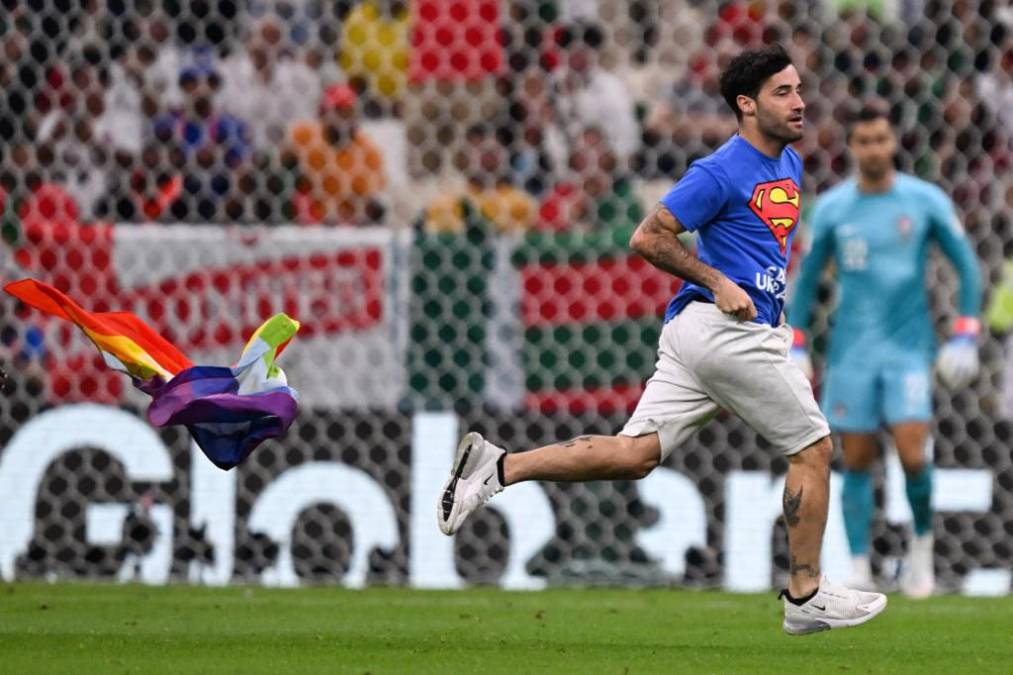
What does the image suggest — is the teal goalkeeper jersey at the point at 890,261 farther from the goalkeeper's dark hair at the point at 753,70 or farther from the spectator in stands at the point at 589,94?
the goalkeeper's dark hair at the point at 753,70

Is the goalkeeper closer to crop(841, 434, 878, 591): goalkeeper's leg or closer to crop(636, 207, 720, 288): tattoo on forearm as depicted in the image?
crop(841, 434, 878, 591): goalkeeper's leg

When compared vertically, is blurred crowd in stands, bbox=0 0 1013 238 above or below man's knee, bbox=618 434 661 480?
above

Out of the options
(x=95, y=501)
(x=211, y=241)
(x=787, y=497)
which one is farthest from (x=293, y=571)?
(x=787, y=497)

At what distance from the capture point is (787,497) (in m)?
6.00

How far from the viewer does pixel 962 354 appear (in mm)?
8555

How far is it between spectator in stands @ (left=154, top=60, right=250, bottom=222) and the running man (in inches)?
161

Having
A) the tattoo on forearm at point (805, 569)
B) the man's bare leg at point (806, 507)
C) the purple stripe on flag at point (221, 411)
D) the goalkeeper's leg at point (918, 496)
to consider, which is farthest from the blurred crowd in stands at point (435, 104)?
the tattoo on forearm at point (805, 569)

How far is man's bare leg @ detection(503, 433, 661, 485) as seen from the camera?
19.9 ft

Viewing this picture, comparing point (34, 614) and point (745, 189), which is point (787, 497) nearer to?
point (745, 189)

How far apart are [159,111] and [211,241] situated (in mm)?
1182

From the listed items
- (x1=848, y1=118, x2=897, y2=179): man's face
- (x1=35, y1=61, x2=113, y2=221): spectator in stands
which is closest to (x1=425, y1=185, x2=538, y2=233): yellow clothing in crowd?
(x1=35, y1=61, x2=113, y2=221): spectator in stands

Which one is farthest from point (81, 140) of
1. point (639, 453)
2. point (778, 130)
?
point (778, 130)

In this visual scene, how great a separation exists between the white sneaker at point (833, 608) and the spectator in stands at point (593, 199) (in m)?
4.17

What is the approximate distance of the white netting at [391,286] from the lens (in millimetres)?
9172
